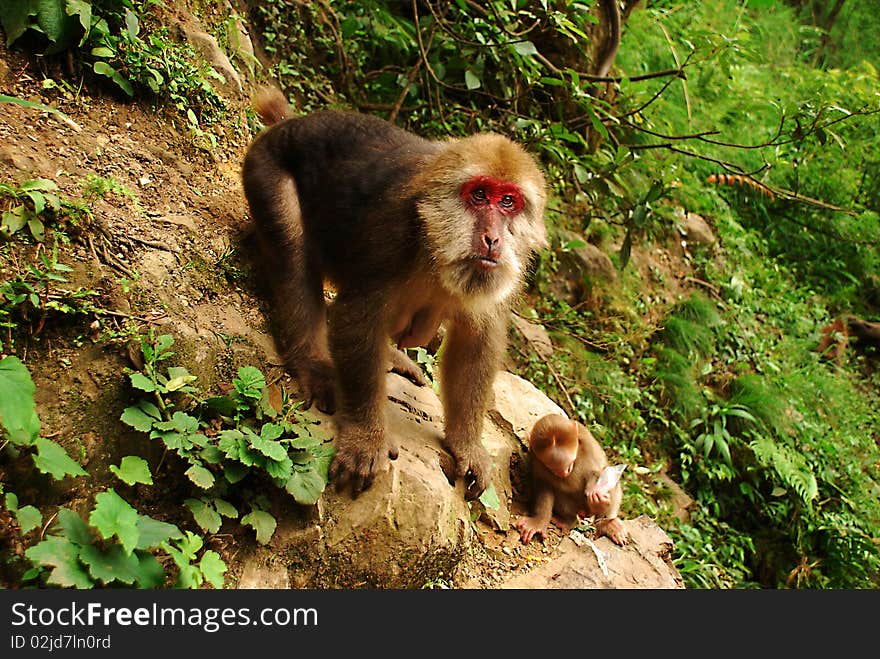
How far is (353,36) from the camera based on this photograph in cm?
709

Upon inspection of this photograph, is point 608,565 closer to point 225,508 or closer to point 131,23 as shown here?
point 225,508

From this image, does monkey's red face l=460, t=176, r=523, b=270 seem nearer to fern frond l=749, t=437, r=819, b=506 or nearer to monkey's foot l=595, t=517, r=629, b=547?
monkey's foot l=595, t=517, r=629, b=547

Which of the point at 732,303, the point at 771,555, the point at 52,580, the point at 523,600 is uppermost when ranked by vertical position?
the point at 52,580

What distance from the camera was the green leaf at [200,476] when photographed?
278cm

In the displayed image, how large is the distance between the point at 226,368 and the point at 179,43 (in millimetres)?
2643

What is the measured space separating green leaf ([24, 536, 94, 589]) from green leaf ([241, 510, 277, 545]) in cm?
70

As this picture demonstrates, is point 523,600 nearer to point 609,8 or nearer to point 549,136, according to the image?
point 549,136

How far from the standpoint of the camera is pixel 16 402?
2338 millimetres

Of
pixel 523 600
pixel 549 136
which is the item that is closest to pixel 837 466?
pixel 549 136

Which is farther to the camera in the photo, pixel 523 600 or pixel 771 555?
pixel 771 555

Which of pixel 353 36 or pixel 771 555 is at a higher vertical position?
pixel 353 36

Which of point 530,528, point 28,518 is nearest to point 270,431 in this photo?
point 28,518

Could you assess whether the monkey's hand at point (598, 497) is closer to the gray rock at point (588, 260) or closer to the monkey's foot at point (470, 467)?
the monkey's foot at point (470, 467)

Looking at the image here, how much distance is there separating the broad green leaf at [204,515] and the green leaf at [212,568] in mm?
200
